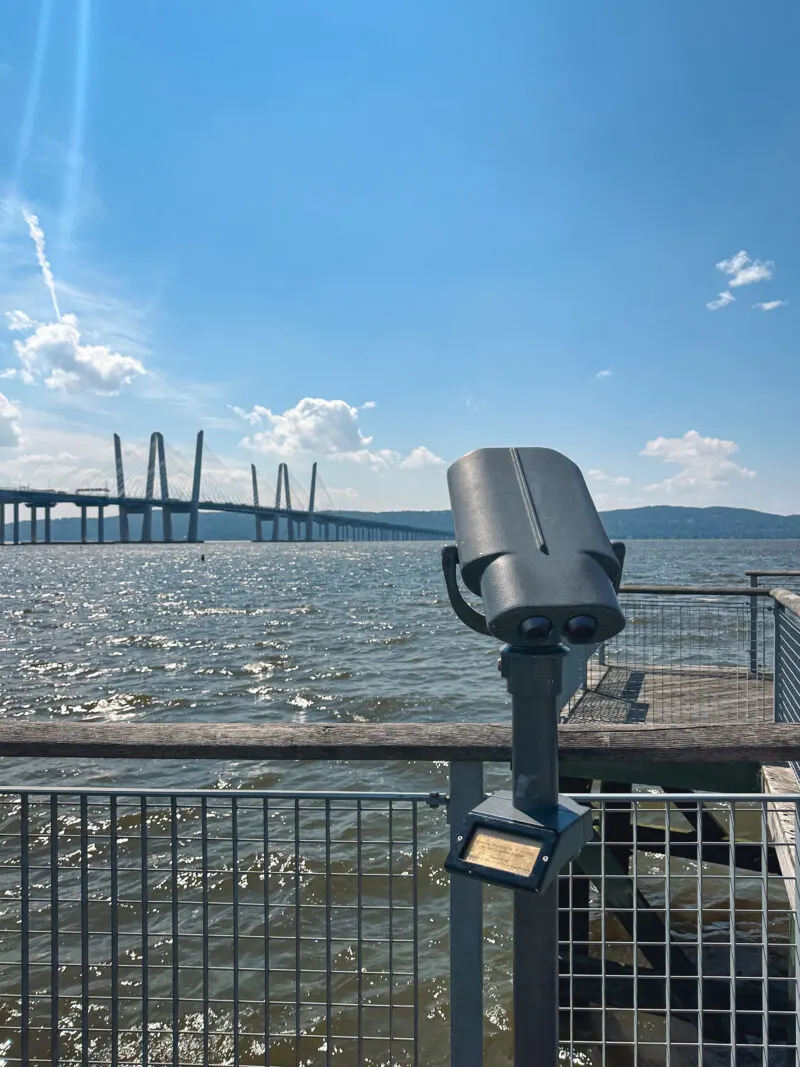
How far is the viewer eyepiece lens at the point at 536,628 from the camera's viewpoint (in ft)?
4.14

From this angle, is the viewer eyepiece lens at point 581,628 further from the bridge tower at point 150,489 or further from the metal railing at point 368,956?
the bridge tower at point 150,489

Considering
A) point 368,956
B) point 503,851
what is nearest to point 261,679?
point 368,956

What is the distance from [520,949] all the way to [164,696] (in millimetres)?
11186

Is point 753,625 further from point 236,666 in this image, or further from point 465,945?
point 236,666

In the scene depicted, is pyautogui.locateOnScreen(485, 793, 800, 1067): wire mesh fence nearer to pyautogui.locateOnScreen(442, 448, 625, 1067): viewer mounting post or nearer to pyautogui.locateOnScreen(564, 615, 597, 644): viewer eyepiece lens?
pyautogui.locateOnScreen(442, 448, 625, 1067): viewer mounting post

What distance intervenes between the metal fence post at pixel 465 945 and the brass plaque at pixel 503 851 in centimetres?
38

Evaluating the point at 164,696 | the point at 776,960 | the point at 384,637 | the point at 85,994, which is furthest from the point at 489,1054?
the point at 384,637

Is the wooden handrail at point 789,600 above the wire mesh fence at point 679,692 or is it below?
above

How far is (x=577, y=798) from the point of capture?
1.73 metres

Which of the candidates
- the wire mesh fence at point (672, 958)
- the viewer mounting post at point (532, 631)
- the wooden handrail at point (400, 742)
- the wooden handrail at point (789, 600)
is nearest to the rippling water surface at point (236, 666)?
the wire mesh fence at point (672, 958)

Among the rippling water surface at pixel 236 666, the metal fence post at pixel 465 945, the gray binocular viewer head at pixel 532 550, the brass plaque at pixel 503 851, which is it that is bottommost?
the rippling water surface at pixel 236 666

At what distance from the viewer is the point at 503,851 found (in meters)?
1.32

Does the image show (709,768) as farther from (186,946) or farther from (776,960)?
(186,946)

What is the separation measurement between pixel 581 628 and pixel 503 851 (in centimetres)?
42
